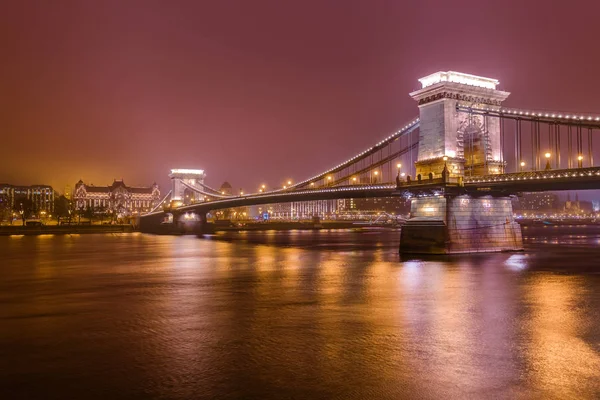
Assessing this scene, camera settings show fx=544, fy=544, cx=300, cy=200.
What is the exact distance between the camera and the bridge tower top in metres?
39.8

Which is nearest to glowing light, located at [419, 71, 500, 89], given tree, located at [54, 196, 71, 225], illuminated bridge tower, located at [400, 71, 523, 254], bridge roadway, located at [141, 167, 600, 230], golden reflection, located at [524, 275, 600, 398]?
illuminated bridge tower, located at [400, 71, 523, 254]

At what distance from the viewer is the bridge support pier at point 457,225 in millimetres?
38128

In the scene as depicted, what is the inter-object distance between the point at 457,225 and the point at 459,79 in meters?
10.8

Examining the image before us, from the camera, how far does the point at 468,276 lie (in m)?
28.2

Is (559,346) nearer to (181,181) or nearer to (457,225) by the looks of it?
(457,225)

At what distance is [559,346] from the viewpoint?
13.4m

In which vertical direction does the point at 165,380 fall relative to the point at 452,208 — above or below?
below

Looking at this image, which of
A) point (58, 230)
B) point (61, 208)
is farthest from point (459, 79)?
point (61, 208)

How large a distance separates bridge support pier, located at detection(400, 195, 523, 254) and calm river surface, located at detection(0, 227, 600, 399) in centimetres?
824


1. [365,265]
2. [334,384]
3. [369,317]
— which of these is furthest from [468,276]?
[334,384]

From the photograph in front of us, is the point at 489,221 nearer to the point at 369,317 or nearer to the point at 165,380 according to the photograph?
the point at 369,317

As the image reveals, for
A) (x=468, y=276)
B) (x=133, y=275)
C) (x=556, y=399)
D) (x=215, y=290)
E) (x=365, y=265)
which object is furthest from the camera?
(x=365, y=265)

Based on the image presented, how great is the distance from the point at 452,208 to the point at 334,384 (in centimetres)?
2937

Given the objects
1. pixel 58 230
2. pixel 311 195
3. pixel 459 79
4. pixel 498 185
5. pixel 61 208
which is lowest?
pixel 58 230
